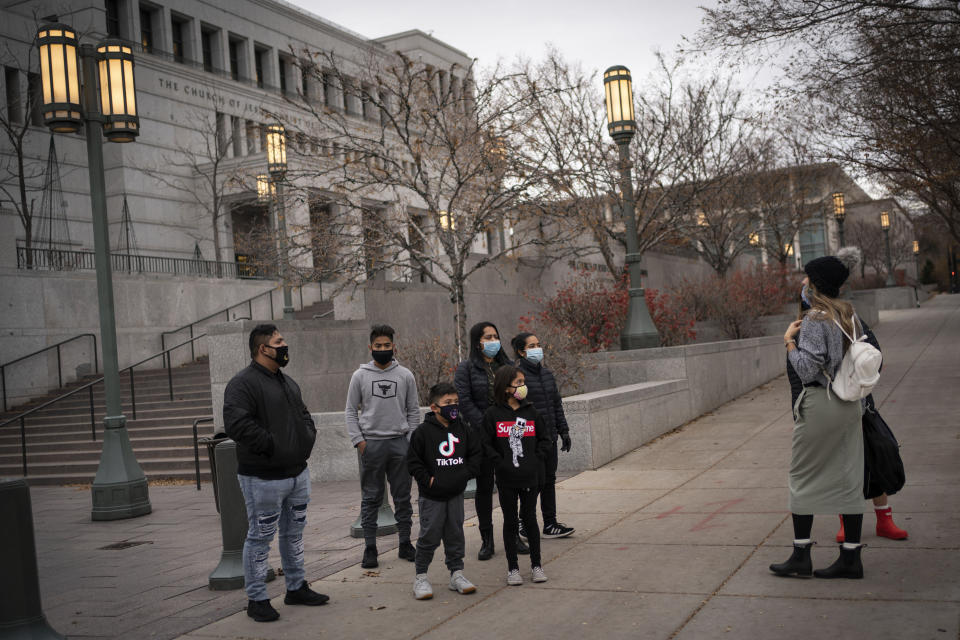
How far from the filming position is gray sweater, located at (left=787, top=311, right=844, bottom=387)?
5.29 metres

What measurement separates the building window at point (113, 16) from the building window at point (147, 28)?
101cm

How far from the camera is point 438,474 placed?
575 cm

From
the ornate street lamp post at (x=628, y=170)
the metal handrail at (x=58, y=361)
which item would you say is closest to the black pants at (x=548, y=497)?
the ornate street lamp post at (x=628, y=170)

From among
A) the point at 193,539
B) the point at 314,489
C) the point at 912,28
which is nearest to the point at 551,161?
the point at 912,28

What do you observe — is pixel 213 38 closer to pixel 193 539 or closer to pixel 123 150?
pixel 123 150

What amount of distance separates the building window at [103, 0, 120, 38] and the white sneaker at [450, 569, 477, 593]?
34426mm

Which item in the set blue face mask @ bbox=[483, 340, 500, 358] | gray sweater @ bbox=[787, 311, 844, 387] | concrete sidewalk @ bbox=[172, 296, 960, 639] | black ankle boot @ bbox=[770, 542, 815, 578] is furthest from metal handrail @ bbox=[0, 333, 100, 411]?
gray sweater @ bbox=[787, 311, 844, 387]

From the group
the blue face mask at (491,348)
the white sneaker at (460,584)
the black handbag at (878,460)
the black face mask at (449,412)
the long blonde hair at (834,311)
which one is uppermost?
the long blonde hair at (834,311)

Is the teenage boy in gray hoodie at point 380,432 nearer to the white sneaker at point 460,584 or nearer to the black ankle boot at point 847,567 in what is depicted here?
the white sneaker at point 460,584

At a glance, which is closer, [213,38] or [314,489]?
[314,489]

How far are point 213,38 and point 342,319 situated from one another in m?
28.1

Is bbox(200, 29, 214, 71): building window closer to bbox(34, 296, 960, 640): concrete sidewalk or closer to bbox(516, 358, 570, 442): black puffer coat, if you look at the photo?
bbox(34, 296, 960, 640): concrete sidewalk

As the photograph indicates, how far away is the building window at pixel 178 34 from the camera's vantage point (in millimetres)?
36906

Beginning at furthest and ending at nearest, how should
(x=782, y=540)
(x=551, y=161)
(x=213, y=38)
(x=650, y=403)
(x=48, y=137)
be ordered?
1. (x=213, y=38)
2. (x=48, y=137)
3. (x=551, y=161)
4. (x=650, y=403)
5. (x=782, y=540)
